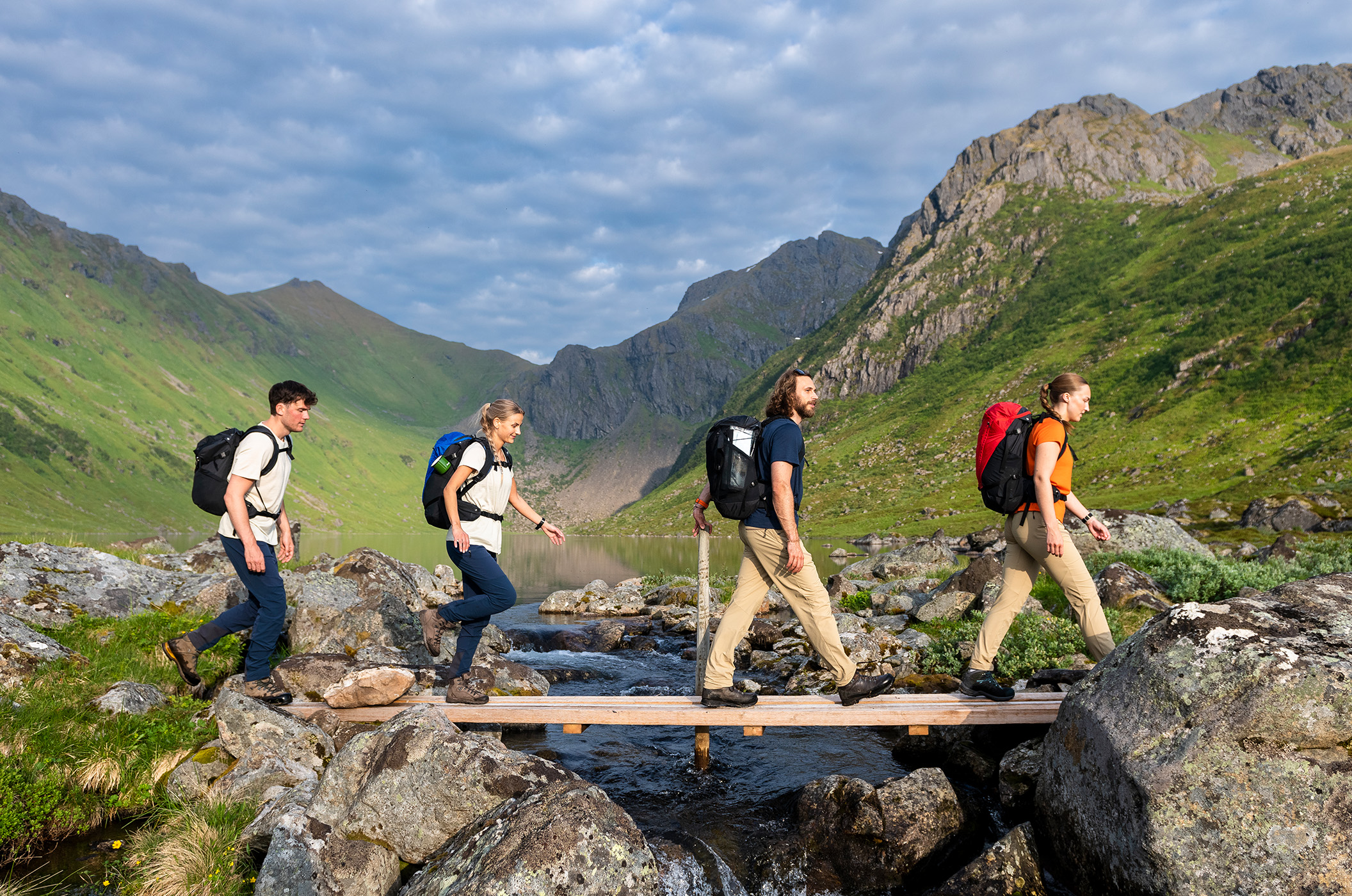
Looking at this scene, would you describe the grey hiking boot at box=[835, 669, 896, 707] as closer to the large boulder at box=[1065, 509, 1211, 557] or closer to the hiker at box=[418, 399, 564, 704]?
the hiker at box=[418, 399, 564, 704]

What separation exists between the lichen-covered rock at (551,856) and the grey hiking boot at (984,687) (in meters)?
5.24

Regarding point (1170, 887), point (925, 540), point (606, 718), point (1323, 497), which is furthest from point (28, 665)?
point (925, 540)

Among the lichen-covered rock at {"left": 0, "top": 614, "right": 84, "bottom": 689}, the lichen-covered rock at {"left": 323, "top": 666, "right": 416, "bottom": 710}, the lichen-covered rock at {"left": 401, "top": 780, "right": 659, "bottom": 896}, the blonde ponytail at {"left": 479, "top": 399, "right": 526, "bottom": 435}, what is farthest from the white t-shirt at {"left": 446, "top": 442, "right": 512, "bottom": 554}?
the lichen-covered rock at {"left": 0, "top": 614, "right": 84, "bottom": 689}

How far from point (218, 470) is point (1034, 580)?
10.5 metres

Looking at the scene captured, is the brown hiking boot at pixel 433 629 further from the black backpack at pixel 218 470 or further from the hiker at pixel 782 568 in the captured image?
the hiker at pixel 782 568

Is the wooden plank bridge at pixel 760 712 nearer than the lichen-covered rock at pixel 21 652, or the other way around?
the wooden plank bridge at pixel 760 712

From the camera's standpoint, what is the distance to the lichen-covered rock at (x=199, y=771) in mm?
7109

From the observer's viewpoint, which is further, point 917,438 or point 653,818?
point 917,438

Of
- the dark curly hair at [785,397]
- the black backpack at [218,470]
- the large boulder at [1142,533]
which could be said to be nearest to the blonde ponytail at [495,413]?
the black backpack at [218,470]

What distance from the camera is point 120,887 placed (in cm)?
574

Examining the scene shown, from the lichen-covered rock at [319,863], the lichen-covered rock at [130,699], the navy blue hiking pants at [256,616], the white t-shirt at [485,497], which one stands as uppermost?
the white t-shirt at [485,497]

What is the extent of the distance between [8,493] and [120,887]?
238 meters

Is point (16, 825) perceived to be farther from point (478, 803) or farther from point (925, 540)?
point (925, 540)

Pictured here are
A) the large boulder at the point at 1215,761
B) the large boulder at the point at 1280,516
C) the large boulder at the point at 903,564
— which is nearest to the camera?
the large boulder at the point at 1215,761
